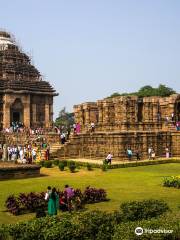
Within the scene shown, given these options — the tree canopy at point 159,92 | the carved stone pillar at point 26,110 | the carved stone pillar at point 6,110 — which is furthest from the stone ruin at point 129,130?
the tree canopy at point 159,92

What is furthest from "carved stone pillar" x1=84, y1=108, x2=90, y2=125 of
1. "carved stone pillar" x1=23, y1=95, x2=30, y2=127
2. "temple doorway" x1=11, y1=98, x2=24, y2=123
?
"temple doorway" x1=11, y1=98, x2=24, y2=123

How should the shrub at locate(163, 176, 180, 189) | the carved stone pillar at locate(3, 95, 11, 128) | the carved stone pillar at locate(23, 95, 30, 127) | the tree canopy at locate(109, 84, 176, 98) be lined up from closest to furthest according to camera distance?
the shrub at locate(163, 176, 180, 189)
the carved stone pillar at locate(3, 95, 11, 128)
the carved stone pillar at locate(23, 95, 30, 127)
the tree canopy at locate(109, 84, 176, 98)

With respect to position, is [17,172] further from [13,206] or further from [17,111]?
[17,111]

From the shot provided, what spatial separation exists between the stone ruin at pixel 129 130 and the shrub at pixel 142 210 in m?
21.5

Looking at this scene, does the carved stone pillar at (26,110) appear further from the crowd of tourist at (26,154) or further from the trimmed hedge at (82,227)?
the trimmed hedge at (82,227)

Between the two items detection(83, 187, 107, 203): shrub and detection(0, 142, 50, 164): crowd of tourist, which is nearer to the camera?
detection(83, 187, 107, 203): shrub

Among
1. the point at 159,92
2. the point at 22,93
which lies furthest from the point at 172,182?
the point at 159,92

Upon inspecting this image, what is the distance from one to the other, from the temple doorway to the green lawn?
2617 cm

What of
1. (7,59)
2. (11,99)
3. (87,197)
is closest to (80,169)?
(87,197)

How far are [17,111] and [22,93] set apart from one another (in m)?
2.52

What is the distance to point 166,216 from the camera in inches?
409

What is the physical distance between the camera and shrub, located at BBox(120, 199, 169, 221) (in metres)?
11.7

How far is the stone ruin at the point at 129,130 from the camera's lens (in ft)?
113

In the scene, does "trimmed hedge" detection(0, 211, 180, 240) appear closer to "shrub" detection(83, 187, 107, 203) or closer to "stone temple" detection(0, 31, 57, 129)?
"shrub" detection(83, 187, 107, 203)
